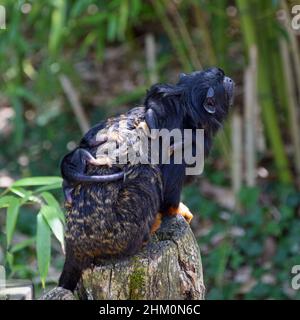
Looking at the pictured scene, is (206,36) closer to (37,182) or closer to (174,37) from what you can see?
(174,37)

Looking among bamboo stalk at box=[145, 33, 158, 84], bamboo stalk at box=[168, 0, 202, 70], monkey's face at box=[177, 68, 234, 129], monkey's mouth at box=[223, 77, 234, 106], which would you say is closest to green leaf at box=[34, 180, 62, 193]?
monkey's face at box=[177, 68, 234, 129]

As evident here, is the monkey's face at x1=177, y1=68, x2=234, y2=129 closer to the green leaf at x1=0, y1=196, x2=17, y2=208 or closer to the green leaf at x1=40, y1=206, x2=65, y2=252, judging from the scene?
the green leaf at x1=40, y1=206, x2=65, y2=252

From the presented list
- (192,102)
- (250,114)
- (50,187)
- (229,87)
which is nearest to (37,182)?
(50,187)

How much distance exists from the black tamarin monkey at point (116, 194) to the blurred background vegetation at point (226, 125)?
A: 1.62 metres

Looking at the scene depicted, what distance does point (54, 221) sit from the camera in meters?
3.47

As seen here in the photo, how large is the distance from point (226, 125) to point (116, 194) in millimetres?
2845

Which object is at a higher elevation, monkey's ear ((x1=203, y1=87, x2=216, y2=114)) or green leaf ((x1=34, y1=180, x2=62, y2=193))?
monkey's ear ((x1=203, y1=87, x2=216, y2=114))

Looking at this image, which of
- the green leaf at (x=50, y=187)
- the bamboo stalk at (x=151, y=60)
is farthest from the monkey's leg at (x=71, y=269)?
the bamboo stalk at (x=151, y=60)

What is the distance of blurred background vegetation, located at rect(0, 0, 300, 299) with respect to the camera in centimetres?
536

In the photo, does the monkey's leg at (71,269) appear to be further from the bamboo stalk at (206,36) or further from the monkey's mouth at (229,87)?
the bamboo stalk at (206,36)

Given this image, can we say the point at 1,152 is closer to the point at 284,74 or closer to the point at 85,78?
the point at 85,78

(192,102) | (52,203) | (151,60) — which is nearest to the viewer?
(192,102)

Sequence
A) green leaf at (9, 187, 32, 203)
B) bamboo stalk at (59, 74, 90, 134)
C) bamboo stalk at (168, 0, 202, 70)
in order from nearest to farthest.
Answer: green leaf at (9, 187, 32, 203), bamboo stalk at (168, 0, 202, 70), bamboo stalk at (59, 74, 90, 134)

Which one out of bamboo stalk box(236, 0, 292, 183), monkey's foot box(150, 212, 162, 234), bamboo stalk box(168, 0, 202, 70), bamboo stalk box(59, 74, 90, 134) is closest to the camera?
monkey's foot box(150, 212, 162, 234)
